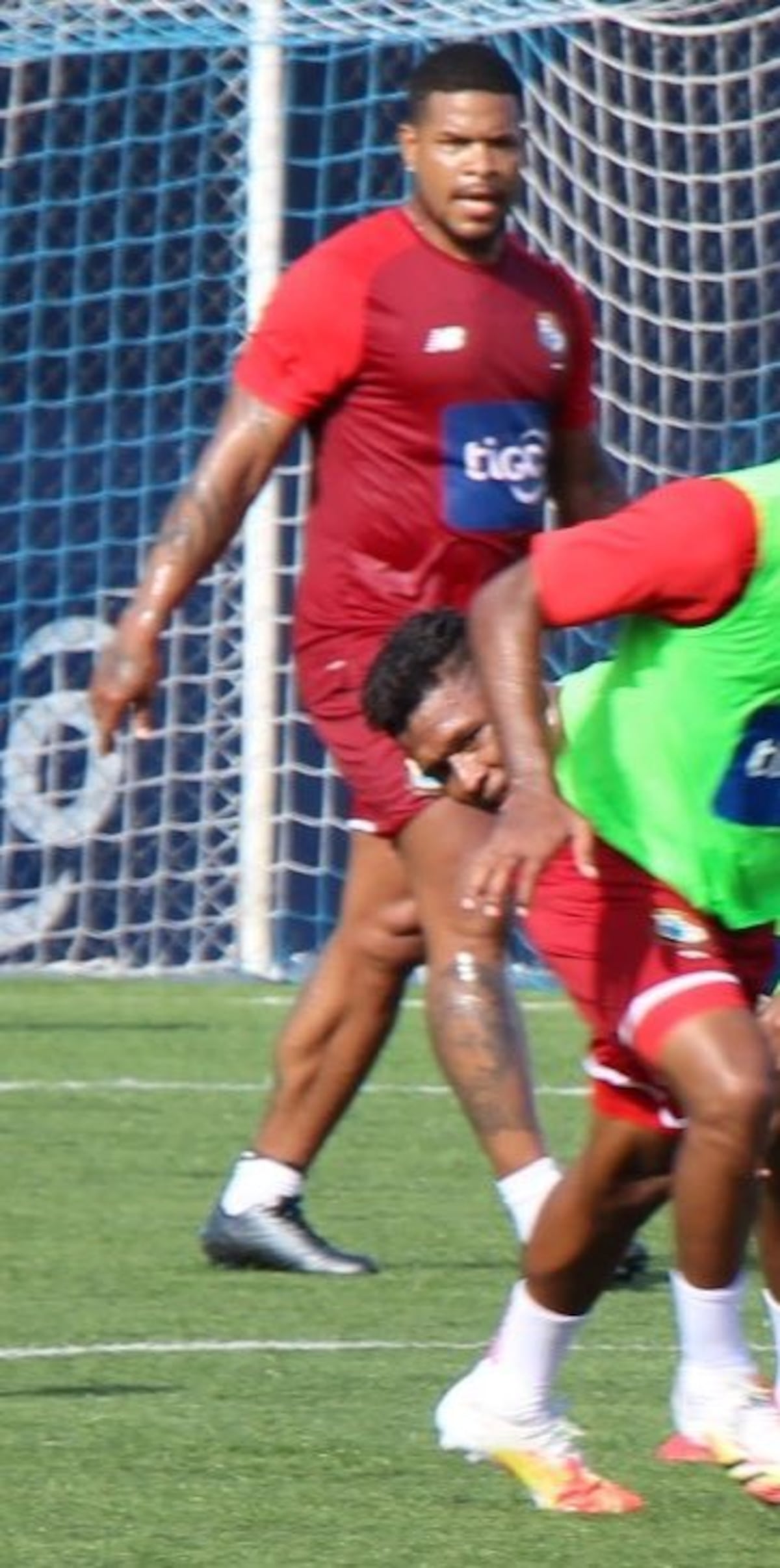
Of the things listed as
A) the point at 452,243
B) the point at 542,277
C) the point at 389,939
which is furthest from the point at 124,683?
the point at 542,277

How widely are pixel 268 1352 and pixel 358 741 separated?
48.4 inches

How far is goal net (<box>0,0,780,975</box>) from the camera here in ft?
37.9

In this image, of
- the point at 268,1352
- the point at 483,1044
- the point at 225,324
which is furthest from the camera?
the point at 225,324

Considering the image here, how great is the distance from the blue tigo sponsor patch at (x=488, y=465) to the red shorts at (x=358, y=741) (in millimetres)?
263

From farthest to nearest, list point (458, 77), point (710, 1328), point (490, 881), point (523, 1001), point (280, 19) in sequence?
1. point (280, 19)
2. point (523, 1001)
3. point (458, 77)
4. point (710, 1328)
5. point (490, 881)

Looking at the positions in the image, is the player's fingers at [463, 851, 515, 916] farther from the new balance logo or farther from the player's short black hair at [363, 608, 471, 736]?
the new balance logo

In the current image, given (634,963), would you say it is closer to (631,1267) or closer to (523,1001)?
(631,1267)

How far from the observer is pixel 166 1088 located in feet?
29.8

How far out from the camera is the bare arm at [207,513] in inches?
245

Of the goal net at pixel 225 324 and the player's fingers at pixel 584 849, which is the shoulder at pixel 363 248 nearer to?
the player's fingers at pixel 584 849

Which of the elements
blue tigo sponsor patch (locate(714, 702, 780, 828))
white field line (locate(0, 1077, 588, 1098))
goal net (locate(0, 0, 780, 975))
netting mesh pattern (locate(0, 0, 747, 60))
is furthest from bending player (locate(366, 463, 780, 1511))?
goal net (locate(0, 0, 780, 975))

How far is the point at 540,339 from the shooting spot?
6.78 m

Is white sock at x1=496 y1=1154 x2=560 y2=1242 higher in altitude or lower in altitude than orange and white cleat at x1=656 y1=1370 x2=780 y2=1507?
lower

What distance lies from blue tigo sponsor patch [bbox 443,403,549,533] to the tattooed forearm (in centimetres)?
77
